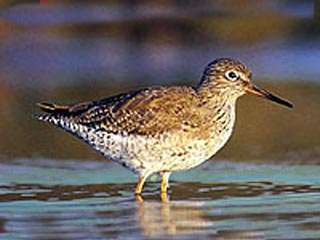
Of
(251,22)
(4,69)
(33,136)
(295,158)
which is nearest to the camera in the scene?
(295,158)

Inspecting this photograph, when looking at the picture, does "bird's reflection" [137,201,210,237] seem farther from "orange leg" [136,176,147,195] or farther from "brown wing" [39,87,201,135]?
"brown wing" [39,87,201,135]

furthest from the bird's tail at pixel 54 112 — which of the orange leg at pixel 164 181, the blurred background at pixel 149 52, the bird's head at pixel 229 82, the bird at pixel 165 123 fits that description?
the blurred background at pixel 149 52

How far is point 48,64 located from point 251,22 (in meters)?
3.60

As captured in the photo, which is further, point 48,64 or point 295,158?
point 48,64

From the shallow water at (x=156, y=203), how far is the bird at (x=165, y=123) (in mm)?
326

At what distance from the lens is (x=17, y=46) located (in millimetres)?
18797

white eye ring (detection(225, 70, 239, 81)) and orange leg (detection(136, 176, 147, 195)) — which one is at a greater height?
white eye ring (detection(225, 70, 239, 81))

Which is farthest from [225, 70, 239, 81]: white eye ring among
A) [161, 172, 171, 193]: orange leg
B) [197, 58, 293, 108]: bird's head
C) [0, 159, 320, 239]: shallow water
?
[161, 172, 171, 193]: orange leg

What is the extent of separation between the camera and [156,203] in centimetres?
1072

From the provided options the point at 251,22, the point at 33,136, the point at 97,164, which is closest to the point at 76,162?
the point at 97,164

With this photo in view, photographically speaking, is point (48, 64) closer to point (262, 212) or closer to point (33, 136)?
point (33, 136)

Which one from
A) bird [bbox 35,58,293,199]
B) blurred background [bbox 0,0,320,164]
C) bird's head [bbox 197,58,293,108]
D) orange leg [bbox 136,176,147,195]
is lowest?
orange leg [bbox 136,176,147,195]

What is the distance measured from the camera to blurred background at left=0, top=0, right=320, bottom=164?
1502 cm

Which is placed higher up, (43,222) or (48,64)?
(48,64)
